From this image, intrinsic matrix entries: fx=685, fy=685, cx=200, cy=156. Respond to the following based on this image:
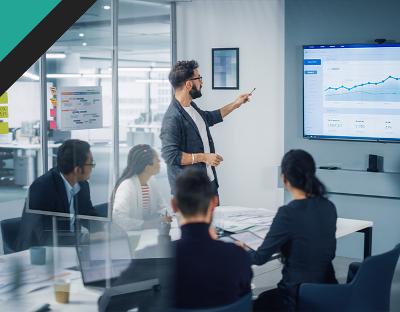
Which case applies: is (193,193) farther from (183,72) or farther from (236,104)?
(236,104)

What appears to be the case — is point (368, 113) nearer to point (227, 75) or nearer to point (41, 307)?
point (227, 75)

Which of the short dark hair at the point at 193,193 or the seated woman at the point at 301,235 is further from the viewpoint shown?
the seated woman at the point at 301,235

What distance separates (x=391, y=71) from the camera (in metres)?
4.89

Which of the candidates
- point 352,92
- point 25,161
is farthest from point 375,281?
point 25,161

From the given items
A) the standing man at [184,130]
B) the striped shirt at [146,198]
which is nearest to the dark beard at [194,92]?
the standing man at [184,130]

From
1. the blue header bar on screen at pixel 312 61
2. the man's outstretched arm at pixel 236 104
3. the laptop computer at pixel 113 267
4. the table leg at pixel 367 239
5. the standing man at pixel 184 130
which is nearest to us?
the laptop computer at pixel 113 267

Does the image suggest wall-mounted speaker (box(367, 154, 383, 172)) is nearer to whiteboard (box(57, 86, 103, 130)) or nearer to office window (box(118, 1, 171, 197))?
office window (box(118, 1, 171, 197))

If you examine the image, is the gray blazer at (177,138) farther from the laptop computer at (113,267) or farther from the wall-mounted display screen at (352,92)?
the laptop computer at (113,267)

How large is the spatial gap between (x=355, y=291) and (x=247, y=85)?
11.6ft

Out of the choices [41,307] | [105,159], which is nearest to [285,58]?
[41,307]

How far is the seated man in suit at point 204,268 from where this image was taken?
85.4 inches

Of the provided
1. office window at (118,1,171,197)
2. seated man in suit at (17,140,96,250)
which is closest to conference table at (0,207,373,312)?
seated man in suit at (17,140,96,250)

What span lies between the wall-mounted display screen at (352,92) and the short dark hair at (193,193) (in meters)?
2.90

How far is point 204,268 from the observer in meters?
2.16
